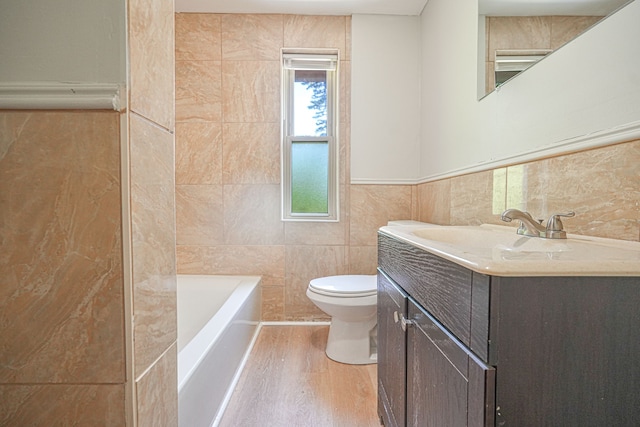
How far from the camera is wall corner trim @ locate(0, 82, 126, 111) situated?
0.47 m

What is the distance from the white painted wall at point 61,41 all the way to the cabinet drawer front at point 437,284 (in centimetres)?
68

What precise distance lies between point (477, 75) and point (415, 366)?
4.34 feet

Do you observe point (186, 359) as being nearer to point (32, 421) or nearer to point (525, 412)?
point (32, 421)

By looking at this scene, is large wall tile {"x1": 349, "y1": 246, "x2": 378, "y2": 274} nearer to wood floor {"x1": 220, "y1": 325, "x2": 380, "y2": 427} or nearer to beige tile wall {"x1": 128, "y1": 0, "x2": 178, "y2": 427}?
wood floor {"x1": 220, "y1": 325, "x2": 380, "y2": 427}

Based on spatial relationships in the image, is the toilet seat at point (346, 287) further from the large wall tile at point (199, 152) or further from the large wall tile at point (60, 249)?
the large wall tile at point (60, 249)

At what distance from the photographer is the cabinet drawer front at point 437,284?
0.62 m

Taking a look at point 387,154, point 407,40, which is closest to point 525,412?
point 387,154

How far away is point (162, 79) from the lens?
1.92 ft

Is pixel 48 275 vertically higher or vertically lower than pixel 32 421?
higher

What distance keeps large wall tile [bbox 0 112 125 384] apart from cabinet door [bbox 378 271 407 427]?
78 cm

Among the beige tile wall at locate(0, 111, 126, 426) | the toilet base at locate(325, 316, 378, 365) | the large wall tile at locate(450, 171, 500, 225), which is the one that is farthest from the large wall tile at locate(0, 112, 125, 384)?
the toilet base at locate(325, 316, 378, 365)

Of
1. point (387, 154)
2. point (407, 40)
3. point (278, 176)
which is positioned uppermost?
point (407, 40)

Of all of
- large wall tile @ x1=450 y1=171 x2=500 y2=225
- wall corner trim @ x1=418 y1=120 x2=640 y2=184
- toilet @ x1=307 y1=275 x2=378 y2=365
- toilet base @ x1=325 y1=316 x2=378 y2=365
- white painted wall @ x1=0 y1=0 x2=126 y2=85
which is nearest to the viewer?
white painted wall @ x1=0 y1=0 x2=126 y2=85

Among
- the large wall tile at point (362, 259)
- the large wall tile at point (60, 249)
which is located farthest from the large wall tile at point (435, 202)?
the large wall tile at point (60, 249)
